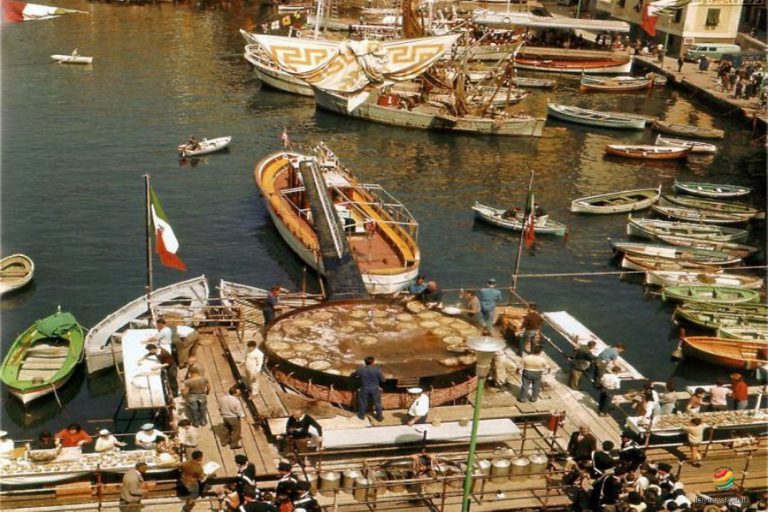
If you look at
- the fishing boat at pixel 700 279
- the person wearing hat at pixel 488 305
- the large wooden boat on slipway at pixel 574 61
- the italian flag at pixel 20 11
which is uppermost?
the italian flag at pixel 20 11

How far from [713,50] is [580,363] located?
89.0 metres

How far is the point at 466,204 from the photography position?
6288 cm

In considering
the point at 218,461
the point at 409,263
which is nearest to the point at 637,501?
the point at 218,461

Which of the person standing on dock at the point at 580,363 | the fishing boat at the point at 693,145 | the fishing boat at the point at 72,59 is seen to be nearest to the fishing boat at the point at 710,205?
the fishing boat at the point at 693,145

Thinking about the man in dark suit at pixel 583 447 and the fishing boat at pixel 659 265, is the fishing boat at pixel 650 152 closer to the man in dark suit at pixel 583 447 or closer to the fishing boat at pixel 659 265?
the fishing boat at pixel 659 265

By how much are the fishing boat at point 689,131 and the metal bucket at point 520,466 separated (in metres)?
64.4

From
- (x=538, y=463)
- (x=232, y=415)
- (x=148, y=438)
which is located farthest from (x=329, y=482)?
(x=538, y=463)

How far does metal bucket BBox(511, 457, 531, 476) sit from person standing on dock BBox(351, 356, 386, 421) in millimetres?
4601

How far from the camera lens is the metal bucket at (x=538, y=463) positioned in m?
24.2

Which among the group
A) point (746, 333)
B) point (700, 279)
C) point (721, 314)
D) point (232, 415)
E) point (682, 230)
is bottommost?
point (746, 333)

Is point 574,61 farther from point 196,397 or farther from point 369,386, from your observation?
point 196,397

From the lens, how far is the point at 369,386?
2625cm

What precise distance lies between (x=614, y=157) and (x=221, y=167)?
3374 cm

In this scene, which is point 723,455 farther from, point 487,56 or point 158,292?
point 487,56
